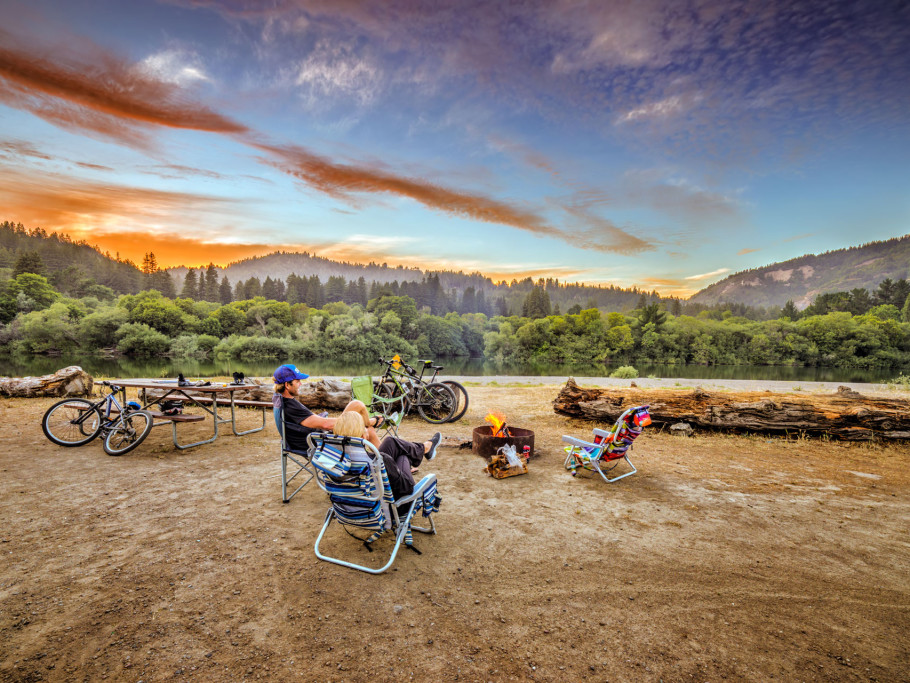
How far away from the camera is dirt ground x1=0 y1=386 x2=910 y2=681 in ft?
6.81

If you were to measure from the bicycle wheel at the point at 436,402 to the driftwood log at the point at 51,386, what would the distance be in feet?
25.7

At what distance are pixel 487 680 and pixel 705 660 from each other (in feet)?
3.92

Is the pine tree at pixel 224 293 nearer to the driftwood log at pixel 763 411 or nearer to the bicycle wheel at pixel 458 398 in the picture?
the bicycle wheel at pixel 458 398

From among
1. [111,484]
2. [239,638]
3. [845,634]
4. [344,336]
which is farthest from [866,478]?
[344,336]

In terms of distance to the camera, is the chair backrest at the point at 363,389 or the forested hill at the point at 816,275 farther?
the forested hill at the point at 816,275

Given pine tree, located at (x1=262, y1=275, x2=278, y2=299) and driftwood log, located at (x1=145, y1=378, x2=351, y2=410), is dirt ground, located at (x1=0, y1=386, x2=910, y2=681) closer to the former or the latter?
driftwood log, located at (x1=145, y1=378, x2=351, y2=410)

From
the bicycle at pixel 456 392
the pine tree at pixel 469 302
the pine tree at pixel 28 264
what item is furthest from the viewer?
the pine tree at pixel 469 302

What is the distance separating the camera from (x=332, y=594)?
2623 mm

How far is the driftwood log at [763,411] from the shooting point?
6762mm

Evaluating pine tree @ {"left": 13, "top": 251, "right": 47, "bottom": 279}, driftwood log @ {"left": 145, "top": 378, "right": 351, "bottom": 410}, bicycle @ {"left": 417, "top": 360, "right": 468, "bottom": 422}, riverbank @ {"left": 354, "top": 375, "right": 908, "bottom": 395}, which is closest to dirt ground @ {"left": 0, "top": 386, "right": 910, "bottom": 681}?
bicycle @ {"left": 417, "top": 360, "right": 468, "bottom": 422}

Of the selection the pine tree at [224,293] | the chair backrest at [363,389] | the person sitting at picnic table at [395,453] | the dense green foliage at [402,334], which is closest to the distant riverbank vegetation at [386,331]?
the dense green foliage at [402,334]

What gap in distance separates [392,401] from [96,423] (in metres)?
4.57

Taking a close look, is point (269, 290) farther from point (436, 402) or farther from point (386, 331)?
point (436, 402)

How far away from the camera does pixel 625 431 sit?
4.84 metres
